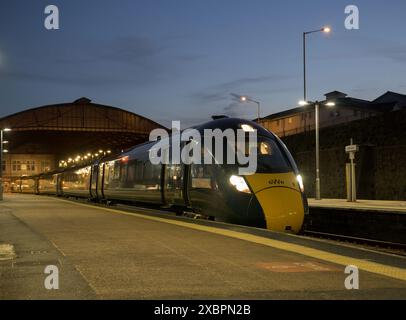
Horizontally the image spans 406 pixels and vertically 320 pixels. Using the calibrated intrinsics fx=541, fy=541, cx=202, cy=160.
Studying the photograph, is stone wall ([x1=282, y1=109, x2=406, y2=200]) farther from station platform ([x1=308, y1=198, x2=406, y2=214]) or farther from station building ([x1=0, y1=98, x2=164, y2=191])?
station building ([x1=0, y1=98, x2=164, y2=191])

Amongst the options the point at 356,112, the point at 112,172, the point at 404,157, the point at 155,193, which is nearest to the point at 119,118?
the point at 356,112

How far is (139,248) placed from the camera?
34.7 feet

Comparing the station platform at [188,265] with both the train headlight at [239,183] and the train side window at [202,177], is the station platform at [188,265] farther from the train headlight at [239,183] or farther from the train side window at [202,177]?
the train side window at [202,177]

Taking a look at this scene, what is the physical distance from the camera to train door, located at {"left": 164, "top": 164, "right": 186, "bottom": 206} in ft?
58.6

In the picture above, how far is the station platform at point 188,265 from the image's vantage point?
6797 mm

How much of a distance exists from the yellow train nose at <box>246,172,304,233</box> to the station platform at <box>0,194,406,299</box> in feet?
3.06

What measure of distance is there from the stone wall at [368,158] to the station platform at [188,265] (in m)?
20.8

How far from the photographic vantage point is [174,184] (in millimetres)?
18609

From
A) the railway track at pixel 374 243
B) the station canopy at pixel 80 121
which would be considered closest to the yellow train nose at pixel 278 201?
the railway track at pixel 374 243

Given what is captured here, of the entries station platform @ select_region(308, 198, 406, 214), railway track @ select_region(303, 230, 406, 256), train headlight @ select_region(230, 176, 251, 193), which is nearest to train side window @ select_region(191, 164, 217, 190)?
train headlight @ select_region(230, 176, 251, 193)

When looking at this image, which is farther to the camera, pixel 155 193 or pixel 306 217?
pixel 155 193
